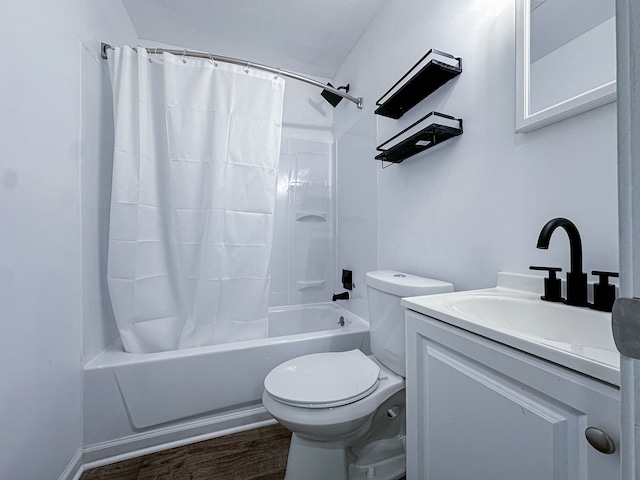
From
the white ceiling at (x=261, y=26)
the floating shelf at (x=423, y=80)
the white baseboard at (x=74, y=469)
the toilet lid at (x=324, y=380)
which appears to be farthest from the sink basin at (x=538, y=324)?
the white ceiling at (x=261, y=26)

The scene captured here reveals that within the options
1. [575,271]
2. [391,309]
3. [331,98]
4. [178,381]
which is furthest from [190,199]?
[575,271]

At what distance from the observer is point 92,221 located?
4.15 ft

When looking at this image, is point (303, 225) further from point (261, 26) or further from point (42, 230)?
point (42, 230)

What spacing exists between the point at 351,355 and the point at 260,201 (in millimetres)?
932

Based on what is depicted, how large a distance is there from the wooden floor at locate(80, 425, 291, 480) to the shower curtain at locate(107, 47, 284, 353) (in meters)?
0.47

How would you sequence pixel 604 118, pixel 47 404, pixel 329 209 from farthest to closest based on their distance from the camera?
pixel 329 209, pixel 47 404, pixel 604 118

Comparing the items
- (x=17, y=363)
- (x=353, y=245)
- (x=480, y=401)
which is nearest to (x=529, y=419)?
(x=480, y=401)

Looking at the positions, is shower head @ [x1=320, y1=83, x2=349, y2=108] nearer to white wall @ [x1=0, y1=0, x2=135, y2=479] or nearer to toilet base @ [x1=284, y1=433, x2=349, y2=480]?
white wall @ [x1=0, y1=0, x2=135, y2=479]

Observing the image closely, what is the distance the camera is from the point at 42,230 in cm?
93

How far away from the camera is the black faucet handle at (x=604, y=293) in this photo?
613mm

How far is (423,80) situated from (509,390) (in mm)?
1194

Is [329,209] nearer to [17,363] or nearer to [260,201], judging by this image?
[260,201]

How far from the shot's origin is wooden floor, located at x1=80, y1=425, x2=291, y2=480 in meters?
1.12

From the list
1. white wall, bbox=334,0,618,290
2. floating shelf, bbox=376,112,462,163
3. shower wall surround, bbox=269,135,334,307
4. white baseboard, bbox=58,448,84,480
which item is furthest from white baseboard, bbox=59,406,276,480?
floating shelf, bbox=376,112,462,163
